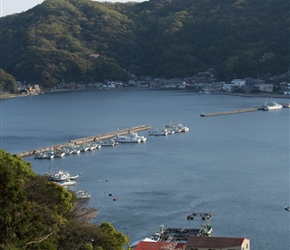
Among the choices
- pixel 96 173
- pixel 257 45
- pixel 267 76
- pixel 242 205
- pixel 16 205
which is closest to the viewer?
pixel 16 205

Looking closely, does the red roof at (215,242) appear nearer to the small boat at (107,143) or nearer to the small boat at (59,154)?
the small boat at (59,154)

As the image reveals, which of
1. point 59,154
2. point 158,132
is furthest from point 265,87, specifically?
point 59,154

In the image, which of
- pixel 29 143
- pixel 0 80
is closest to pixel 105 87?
pixel 0 80

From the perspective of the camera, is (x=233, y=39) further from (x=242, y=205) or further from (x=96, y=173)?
(x=242, y=205)

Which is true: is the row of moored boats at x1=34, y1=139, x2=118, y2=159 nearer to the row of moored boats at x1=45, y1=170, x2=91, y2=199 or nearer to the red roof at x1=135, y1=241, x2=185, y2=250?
the row of moored boats at x1=45, y1=170, x2=91, y2=199

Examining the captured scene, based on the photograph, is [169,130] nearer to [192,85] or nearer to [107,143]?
[107,143]

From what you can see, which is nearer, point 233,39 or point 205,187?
point 205,187
